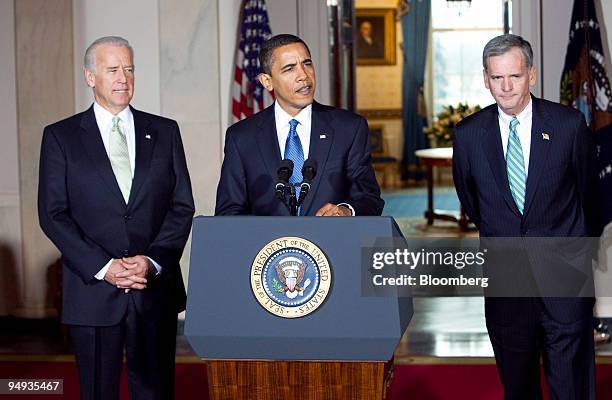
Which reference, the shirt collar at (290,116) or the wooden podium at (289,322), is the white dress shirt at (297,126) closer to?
the shirt collar at (290,116)

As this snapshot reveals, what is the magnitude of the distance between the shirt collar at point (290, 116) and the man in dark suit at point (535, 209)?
2.22ft

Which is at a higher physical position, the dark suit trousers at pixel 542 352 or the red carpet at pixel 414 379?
the dark suit trousers at pixel 542 352

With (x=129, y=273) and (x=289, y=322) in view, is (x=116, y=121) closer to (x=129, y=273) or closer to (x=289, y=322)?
(x=129, y=273)

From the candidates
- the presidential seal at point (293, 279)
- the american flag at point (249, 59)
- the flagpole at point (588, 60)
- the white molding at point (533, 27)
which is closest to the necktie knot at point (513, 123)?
the presidential seal at point (293, 279)

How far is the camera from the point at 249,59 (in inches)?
328

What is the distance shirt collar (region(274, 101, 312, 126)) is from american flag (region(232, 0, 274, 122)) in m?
3.92

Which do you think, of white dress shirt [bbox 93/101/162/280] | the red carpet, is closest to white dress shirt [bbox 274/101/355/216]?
white dress shirt [bbox 93/101/162/280]

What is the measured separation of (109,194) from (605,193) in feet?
13.9

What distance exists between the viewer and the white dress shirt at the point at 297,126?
430 centimetres

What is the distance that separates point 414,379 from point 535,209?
260 centimetres

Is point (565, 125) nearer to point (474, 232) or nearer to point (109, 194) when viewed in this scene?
point (109, 194)

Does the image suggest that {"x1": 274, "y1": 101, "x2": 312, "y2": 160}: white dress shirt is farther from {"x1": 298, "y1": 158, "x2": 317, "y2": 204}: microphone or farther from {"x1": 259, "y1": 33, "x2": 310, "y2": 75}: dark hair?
{"x1": 298, "y1": 158, "x2": 317, "y2": 204}: microphone

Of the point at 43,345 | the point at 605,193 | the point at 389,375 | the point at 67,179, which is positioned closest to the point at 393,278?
the point at 389,375

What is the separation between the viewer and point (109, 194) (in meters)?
4.38
